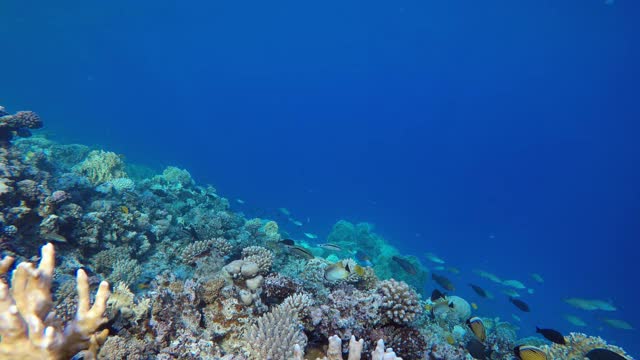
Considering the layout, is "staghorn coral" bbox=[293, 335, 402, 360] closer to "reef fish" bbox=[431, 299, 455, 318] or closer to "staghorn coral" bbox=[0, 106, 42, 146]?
"reef fish" bbox=[431, 299, 455, 318]

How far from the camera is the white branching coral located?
6.79 feet

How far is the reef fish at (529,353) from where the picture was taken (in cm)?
491

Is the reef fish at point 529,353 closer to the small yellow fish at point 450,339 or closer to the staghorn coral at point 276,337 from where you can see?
the small yellow fish at point 450,339

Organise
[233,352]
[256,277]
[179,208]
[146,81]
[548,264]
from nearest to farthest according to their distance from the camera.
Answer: [233,352] < [256,277] < [179,208] < [548,264] < [146,81]

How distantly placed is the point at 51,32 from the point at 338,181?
109m

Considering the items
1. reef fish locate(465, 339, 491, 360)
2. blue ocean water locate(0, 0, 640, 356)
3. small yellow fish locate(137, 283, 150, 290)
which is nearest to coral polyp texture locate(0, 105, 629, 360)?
small yellow fish locate(137, 283, 150, 290)

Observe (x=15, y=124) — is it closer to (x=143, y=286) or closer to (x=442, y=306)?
(x=143, y=286)

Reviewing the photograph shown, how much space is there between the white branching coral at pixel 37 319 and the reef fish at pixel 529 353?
5642mm

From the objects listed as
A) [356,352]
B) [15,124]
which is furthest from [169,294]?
[15,124]

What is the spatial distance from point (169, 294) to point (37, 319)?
2888 mm

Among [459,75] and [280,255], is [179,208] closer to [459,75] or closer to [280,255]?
[280,255]

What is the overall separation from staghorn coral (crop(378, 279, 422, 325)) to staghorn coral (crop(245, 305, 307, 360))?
4.56 ft

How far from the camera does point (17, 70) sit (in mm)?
153875

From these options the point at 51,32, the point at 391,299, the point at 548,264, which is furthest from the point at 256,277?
Answer: the point at 51,32
